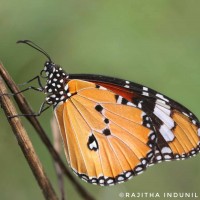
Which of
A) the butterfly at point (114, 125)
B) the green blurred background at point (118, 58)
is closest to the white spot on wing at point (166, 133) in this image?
the butterfly at point (114, 125)

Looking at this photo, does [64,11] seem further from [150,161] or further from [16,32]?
[150,161]

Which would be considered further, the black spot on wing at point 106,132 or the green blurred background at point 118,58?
the green blurred background at point 118,58

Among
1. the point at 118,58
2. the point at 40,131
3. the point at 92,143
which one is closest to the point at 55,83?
the point at 92,143

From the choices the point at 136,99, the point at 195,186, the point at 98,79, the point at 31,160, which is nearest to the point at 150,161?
the point at 136,99

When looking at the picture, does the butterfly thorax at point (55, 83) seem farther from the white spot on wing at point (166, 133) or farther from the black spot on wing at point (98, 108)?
the white spot on wing at point (166, 133)

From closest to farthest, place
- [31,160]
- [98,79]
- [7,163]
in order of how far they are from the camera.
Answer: [31,160] → [98,79] → [7,163]

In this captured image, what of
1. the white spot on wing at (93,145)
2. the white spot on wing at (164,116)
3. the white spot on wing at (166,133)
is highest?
the white spot on wing at (93,145)

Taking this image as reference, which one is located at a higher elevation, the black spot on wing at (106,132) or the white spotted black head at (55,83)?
the white spotted black head at (55,83)

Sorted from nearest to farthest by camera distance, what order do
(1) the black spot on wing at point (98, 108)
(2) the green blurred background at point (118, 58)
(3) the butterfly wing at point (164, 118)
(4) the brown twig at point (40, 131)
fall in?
(4) the brown twig at point (40, 131) → (3) the butterfly wing at point (164, 118) → (1) the black spot on wing at point (98, 108) → (2) the green blurred background at point (118, 58)
